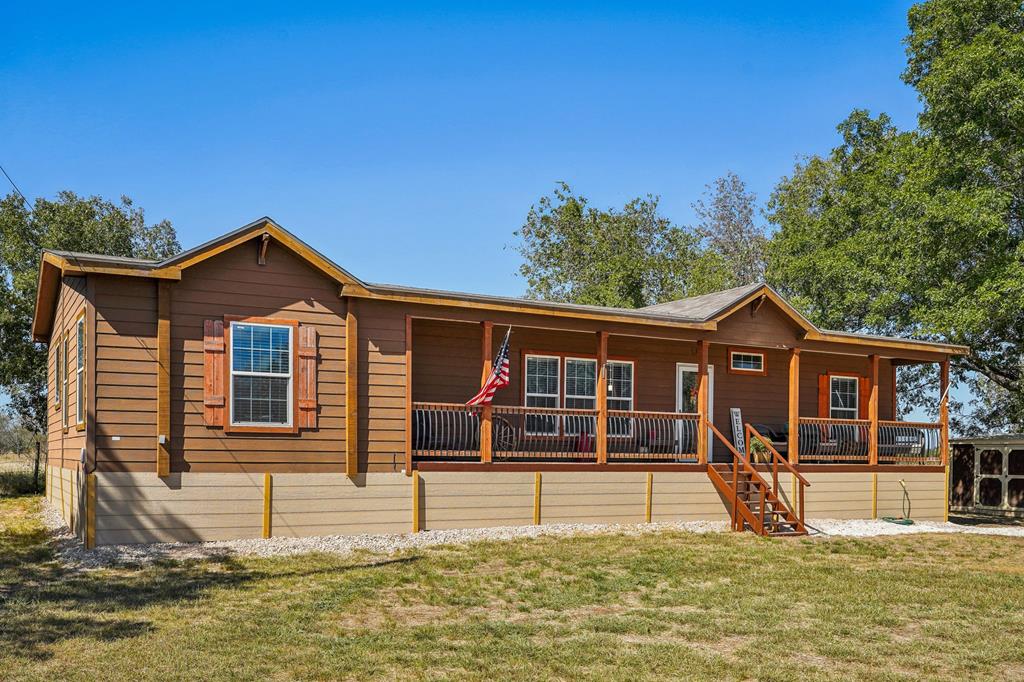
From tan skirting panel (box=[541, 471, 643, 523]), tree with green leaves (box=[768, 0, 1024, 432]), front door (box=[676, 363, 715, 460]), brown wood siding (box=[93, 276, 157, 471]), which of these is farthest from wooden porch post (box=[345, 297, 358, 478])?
tree with green leaves (box=[768, 0, 1024, 432])

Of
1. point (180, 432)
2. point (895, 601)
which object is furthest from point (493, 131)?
point (895, 601)

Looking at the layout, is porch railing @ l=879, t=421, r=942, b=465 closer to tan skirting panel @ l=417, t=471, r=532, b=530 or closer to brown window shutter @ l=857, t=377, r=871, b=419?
brown window shutter @ l=857, t=377, r=871, b=419

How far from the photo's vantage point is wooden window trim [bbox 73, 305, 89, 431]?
1180 centimetres

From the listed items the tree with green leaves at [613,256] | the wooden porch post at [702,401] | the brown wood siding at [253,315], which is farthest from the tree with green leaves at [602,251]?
the brown wood siding at [253,315]

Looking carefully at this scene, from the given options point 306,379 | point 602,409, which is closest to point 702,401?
point 602,409

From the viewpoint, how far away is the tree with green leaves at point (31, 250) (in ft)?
77.5

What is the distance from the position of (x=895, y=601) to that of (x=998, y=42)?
15588mm

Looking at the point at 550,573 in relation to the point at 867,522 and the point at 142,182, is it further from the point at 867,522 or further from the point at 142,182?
the point at 142,182

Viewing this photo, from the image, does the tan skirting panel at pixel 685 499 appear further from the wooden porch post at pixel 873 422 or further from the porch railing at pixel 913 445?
the porch railing at pixel 913 445

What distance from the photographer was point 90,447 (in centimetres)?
1130

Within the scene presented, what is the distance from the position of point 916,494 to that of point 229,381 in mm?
13042

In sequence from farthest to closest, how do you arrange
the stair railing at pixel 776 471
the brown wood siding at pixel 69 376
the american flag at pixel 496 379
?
the stair railing at pixel 776 471, the american flag at pixel 496 379, the brown wood siding at pixel 69 376

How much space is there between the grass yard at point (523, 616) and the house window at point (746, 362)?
6002 millimetres

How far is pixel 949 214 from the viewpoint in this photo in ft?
64.3
